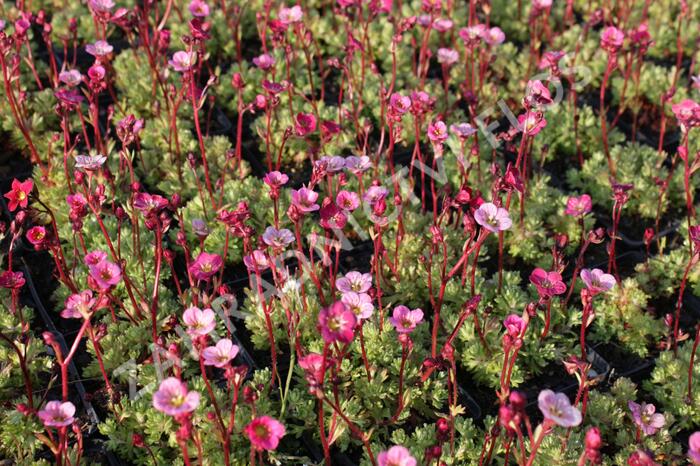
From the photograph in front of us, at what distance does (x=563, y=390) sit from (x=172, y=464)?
5.37 ft

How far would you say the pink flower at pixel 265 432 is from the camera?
222 centimetres

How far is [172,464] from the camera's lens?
2.88 m

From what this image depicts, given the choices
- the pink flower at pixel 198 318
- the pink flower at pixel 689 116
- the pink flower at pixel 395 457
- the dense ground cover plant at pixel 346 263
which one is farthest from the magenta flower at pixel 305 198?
the pink flower at pixel 689 116

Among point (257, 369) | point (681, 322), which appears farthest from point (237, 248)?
point (681, 322)

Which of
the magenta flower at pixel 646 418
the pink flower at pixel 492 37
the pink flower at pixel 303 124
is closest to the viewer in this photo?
the magenta flower at pixel 646 418

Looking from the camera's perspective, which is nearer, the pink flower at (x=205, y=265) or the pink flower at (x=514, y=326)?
the pink flower at (x=514, y=326)

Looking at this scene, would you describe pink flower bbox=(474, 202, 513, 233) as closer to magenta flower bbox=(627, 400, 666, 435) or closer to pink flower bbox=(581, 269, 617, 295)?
pink flower bbox=(581, 269, 617, 295)

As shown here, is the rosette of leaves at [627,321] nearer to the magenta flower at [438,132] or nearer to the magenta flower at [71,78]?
the magenta flower at [438,132]

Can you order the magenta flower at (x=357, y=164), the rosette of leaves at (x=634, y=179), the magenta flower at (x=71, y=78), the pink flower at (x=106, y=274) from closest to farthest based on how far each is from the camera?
the pink flower at (x=106, y=274) → the magenta flower at (x=357, y=164) → the magenta flower at (x=71, y=78) → the rosette of leaves at (x=634, y=179)

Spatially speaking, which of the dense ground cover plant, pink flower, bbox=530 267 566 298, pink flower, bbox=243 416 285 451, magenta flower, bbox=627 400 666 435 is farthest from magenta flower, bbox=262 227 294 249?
magenta flower, bbox=627 400 666 435

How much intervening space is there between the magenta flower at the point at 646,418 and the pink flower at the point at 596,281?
0.44 m

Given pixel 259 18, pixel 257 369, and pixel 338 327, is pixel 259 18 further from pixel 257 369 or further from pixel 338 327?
pixel 338 327

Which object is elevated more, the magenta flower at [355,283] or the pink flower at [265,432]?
the pink flower at [265,432]

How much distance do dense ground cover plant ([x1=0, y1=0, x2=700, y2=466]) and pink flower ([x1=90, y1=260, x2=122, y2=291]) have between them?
1cm
